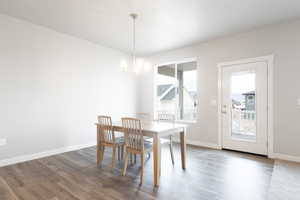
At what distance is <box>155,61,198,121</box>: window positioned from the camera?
15.4 feet

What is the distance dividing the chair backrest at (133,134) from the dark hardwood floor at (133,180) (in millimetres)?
500

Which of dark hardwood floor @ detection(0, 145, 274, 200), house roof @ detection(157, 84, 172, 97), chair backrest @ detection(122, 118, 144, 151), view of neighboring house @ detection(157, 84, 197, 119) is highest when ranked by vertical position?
house roof @ detection(157, 84, 172, 97)

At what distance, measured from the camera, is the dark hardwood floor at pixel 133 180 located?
2061 millimetres

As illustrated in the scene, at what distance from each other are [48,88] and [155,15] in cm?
266

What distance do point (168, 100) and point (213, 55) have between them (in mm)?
1855

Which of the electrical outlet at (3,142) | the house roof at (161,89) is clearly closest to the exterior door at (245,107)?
the house roof at (161,89)

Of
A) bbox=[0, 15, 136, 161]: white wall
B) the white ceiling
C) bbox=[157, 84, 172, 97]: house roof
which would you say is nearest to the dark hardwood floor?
bbox=[0, 15, 136, 161]: white wall

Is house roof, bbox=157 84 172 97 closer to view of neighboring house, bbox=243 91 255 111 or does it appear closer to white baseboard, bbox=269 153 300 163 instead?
view of neighboring house, bbox=243 91 255 111

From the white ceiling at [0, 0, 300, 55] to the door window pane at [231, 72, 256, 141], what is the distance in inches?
42.8

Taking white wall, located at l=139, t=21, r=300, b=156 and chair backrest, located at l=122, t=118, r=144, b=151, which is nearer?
chair backrest, located at l=122, t=118, r=144, b=151

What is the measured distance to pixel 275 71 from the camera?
3357 mm

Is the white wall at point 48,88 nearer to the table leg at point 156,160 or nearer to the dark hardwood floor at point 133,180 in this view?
the dark hardwood floor at point 133,180

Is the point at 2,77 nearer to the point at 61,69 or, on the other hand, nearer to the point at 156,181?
the point at 61,69

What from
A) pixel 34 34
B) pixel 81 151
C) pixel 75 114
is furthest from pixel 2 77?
pixel 81 151
